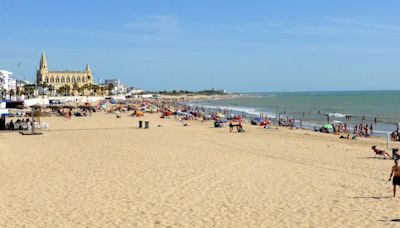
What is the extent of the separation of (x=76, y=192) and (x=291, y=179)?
5396 millimetres

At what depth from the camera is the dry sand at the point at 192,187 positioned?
8.63 m

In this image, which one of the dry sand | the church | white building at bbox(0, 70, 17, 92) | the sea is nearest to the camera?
the dry sand

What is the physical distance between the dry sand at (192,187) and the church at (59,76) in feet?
408

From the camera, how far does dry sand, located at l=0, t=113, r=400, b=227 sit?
28.3ft

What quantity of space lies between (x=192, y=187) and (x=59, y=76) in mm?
136638

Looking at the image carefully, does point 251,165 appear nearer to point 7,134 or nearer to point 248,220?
point 248,220

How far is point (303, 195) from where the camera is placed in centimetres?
1054

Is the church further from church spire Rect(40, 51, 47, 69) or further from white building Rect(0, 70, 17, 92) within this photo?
white building Rect(0, 70, 17, 92)

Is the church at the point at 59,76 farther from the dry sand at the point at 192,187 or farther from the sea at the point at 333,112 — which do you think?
the dry sand at the point at 192,187

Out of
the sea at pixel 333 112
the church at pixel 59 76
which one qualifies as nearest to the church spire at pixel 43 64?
the church at pixel 59 76

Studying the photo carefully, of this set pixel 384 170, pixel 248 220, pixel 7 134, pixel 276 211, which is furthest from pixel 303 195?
pixel 7 134

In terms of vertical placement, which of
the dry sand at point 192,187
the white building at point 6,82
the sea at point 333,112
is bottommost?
the sea at point 333,112

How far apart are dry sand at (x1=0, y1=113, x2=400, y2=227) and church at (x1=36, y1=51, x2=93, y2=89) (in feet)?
408

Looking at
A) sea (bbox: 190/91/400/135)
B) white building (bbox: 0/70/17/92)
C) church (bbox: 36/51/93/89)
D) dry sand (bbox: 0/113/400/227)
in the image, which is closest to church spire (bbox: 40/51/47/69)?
church (bbox: 36/51/93/89)
